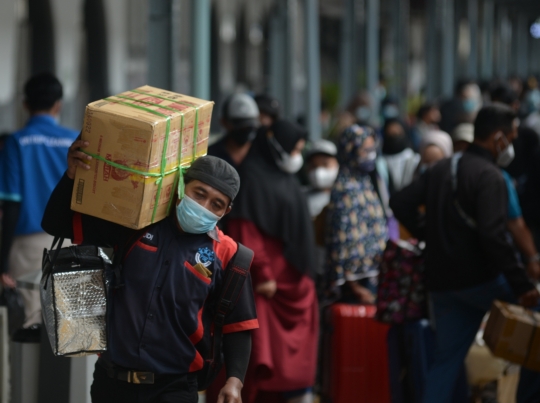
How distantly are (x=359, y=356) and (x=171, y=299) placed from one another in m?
3.17

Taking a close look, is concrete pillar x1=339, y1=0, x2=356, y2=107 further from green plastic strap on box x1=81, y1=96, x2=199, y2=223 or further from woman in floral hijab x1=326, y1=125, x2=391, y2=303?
green plastic strap on box x1=81, y1=96, x2=199, y2=223

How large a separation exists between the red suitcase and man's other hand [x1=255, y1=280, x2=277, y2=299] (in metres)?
0.80

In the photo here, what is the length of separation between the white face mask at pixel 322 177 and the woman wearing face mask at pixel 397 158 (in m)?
0.70

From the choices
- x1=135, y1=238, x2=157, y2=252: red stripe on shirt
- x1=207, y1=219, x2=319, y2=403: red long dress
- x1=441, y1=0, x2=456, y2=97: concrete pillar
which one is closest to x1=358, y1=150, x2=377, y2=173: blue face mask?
x1=207, y1=219, x2=319, y2=403: red long dress

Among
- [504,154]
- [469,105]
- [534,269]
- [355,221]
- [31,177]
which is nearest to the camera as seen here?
[504,154]

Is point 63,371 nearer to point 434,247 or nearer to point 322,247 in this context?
point 434,247

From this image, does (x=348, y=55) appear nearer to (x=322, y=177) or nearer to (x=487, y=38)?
(x=322, y=177)

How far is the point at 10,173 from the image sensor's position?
5387 mm

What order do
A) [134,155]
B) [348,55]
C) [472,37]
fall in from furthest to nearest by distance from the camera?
[472,37], [348,55], [134,155]

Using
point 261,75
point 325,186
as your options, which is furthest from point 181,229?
point 261,75

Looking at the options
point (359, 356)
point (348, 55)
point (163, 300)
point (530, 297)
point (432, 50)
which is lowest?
point (432, 50)

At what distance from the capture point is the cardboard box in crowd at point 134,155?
3.24 metres

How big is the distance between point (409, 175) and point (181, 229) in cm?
498

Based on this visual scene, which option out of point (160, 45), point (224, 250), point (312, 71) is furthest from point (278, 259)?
point (312, 71)
